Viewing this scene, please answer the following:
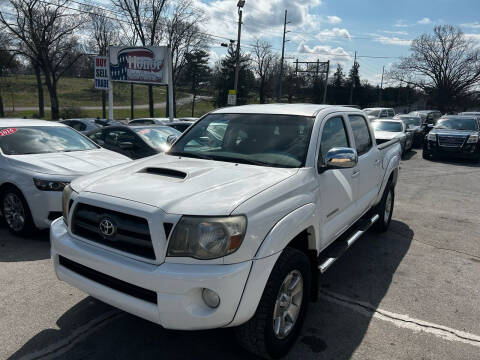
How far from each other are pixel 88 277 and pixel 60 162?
309 cm

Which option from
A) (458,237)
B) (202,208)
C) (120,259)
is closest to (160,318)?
(120,259)

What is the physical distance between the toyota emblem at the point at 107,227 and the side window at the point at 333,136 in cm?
187

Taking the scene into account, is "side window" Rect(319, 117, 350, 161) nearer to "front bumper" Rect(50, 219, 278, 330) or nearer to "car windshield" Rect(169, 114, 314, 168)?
"car windshield" Rect(169, 114, 314, 168)

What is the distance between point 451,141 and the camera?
47.0 feet

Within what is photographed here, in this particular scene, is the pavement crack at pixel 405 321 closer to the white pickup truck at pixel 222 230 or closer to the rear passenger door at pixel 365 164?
the white pickup truck at pixel 222 230

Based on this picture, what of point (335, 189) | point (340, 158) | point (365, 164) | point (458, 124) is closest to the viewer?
point (340, 158)

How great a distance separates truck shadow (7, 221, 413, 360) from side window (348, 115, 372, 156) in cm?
163

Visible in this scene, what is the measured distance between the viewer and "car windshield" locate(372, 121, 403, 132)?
49.1ft

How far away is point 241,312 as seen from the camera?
7.26ft

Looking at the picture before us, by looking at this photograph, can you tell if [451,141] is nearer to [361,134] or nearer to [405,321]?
[361,134]

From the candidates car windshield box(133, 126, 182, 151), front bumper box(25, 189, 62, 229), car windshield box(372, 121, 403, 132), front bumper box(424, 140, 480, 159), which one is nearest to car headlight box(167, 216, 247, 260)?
front bumper box(25, 189, 62, 229)

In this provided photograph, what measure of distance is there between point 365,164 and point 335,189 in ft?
3.64

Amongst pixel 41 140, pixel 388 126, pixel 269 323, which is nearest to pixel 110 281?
pixel 269 323

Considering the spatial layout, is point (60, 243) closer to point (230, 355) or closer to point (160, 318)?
point (160, 318)
